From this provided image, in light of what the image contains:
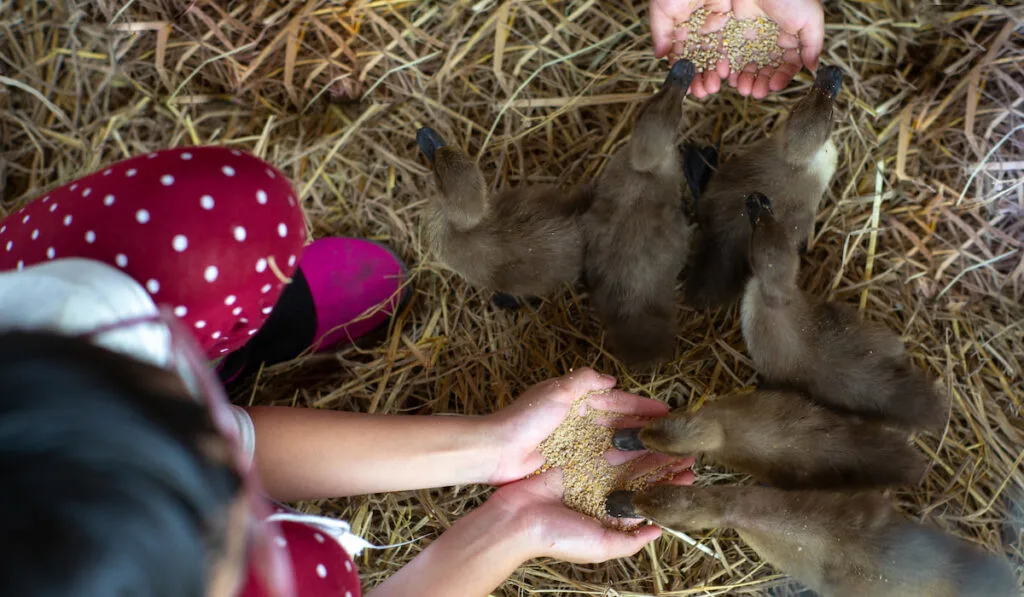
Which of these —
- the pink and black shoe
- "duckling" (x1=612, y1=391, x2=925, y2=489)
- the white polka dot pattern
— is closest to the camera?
the white polka dot pattern

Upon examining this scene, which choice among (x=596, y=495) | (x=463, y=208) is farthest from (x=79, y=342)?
(x=596, y=495)

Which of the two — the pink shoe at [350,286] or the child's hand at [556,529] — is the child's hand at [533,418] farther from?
the pink shoe at [350,286]

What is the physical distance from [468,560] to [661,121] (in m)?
1.02

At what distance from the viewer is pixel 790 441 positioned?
5.06ft

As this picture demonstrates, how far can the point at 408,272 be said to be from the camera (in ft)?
6.40

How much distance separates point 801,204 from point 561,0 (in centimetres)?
82

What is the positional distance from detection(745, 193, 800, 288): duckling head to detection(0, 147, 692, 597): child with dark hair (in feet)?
1.30

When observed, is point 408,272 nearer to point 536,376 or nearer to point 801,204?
point 536,376

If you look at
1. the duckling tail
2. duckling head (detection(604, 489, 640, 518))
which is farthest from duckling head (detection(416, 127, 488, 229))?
duckling head (detection(604, 489, 640, 518))

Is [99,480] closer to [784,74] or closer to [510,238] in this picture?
[510,238]

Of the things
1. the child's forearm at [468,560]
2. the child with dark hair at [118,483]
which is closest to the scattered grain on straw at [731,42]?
the child's forearm at [468,560]

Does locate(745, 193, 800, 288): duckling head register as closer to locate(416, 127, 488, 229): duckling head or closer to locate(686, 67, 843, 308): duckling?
locate(686, 67, 843, 308): duckling

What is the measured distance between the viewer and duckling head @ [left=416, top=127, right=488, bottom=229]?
162cm

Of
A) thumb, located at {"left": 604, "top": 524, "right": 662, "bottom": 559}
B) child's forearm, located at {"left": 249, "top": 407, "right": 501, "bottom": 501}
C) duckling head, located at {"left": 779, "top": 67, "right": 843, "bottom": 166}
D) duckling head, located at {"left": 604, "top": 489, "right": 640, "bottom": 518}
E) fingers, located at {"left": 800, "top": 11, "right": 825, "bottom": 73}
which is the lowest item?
thumb, located at {"left": 604, "top": 524, "right": 662, "bottom": 559}
